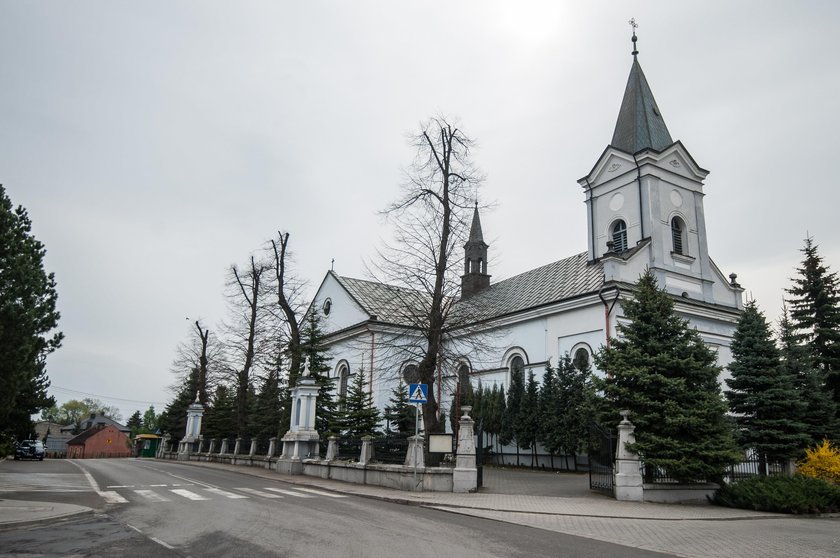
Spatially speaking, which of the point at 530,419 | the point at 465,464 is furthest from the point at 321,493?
the point at 530,419

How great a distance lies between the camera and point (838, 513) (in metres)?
14.3

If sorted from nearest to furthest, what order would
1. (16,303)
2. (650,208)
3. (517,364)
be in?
(16,303)
(650,208)
(517,364)

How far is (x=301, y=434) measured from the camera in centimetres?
2327

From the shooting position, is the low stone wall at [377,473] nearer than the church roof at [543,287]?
Yes

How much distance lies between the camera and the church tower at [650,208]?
26.7 metres

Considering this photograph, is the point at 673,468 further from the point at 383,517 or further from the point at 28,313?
the point at 28,313

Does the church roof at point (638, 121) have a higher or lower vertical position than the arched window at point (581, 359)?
higher

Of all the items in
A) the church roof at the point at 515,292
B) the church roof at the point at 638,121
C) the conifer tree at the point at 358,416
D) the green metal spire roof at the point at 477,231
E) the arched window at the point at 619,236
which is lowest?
the conifer tree at the point at 358,416

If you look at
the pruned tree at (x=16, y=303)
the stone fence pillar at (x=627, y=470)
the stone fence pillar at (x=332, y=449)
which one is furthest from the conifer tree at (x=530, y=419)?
the pruned tree at (x=16, y=303)

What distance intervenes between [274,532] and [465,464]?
7.67 metres

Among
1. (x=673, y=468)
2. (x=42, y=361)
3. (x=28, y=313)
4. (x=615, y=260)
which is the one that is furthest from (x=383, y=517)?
(x=615, y=260)

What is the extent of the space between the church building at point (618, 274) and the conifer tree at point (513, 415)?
1201mm

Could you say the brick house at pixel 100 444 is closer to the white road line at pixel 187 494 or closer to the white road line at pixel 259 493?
the white road line at pixel 187 494

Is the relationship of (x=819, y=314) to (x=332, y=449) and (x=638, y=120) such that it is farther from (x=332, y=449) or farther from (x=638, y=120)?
(x=332, y=449)
